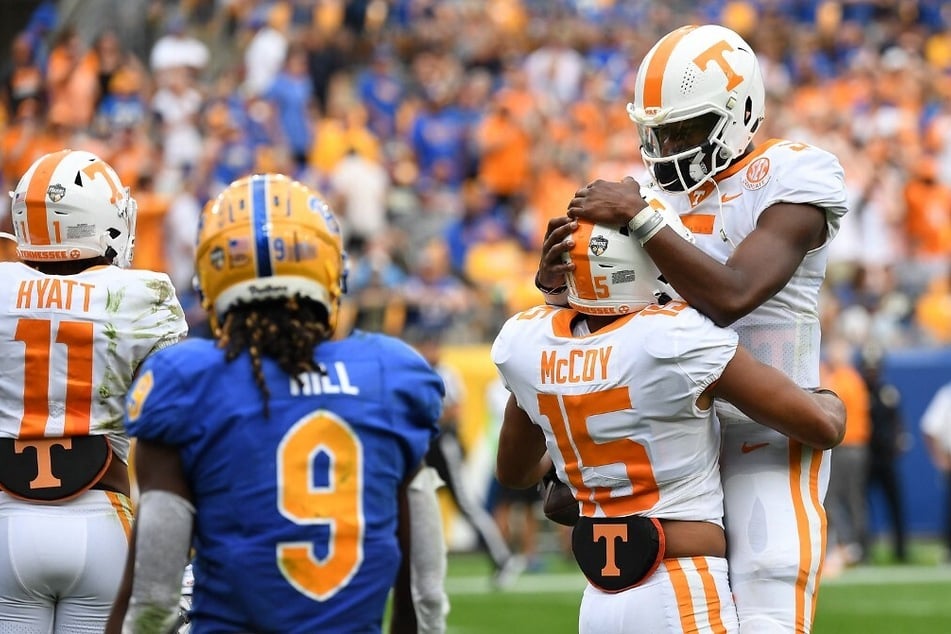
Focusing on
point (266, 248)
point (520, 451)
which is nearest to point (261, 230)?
point (266, 248)

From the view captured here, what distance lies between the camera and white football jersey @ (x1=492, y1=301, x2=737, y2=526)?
369cm

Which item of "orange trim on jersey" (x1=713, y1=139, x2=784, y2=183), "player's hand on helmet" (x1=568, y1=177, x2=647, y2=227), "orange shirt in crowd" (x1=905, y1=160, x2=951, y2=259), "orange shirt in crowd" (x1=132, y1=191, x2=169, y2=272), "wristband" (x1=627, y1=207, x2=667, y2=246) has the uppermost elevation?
"orange shirt in crowd" (x1=905, y1=160, x2=951, y2=259)

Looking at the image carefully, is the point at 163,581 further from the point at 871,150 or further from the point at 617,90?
the point at 617,90

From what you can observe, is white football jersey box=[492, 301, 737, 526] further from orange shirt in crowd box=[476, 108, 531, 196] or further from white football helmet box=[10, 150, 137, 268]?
orange shirt in crowd box=[476, 108, 531, 196]

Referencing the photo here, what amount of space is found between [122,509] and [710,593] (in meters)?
1.60

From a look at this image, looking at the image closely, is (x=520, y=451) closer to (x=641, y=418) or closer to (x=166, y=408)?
(x=641, y=418)

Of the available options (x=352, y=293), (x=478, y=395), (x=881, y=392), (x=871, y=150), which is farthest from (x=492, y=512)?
(x=871, y=150)

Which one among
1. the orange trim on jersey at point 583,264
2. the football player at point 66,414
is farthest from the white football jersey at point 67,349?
the orange trim on jersey at point 583,264

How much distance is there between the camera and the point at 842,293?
15.6m

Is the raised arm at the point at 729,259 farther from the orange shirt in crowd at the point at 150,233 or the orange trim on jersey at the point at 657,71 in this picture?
the orange shirt in crowd at the point at 150,233

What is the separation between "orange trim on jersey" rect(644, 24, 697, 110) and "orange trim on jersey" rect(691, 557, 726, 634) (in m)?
1.17

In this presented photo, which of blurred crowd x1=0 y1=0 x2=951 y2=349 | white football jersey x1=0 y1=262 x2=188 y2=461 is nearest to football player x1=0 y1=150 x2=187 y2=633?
white football jersey x1=0 y1=262 x2=188 y2=461

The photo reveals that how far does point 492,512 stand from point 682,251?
10437 mm

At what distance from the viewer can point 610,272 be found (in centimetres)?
380
